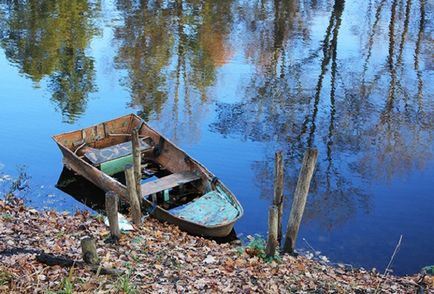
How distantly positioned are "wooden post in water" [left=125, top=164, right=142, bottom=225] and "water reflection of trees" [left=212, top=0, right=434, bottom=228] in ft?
16.1

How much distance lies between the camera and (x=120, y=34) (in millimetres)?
31500

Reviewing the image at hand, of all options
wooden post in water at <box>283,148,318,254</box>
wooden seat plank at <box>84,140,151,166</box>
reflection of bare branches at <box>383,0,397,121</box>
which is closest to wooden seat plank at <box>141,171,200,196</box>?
wooden seat plank at <box>84,140,151,166</box>

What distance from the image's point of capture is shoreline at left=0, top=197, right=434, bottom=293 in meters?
8.32

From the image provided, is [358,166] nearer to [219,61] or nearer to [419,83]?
[419,83]

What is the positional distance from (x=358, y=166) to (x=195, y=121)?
666cm

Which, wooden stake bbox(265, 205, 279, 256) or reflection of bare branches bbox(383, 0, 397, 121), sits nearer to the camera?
wooden stake bbox(265, 205, 279, 256)

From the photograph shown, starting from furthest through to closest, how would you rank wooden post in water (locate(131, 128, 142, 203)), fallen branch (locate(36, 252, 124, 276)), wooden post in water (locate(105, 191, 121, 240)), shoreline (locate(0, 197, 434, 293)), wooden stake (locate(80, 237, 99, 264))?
wooden post in water (locate(131, 128, 142, 203)), wooden post in water (locate(105, 191, 121, 240)), wooden stake (locate(80, 237, 99, 264)), fallen branch (locate(36, 252, 124, 276)), shoreline (locate(0, 197, 434, 293))

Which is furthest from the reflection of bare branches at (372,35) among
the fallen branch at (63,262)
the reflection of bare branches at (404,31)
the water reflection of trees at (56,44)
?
the fallen branch at (63,262)

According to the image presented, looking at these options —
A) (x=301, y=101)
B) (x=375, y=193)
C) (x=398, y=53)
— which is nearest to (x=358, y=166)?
(x=375, y=193)

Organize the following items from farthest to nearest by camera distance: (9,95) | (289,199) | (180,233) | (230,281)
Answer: (9,95) → (289,199) → (180,233) → (230,281)

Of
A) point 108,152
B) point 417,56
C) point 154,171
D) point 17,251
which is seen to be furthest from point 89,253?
point 417,56

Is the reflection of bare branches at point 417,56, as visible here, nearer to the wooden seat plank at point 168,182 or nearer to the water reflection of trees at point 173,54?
the water reflection of trees at point 173,54

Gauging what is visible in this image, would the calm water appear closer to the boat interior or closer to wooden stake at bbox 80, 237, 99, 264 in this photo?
the boat interior

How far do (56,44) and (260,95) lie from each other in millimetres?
11789
